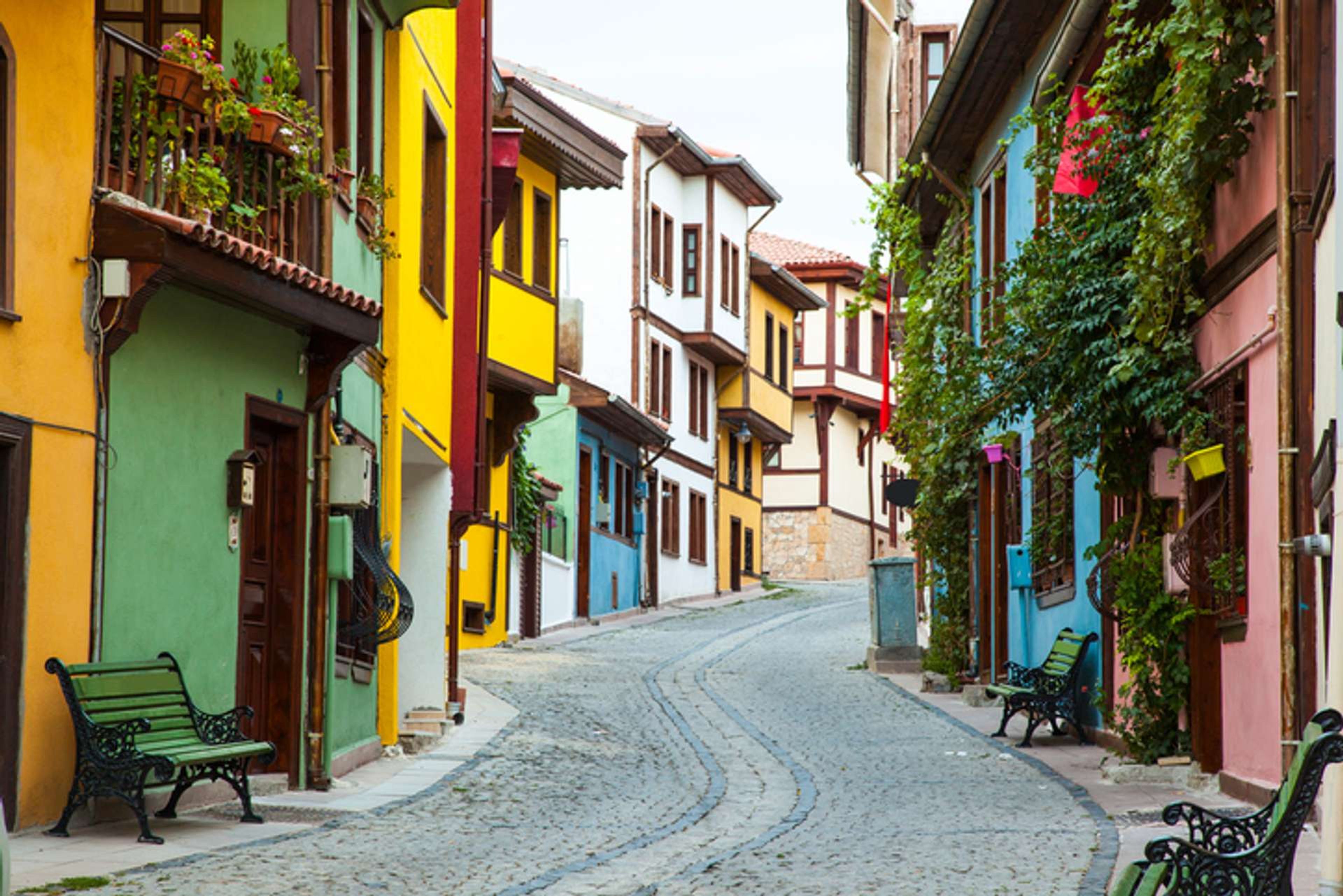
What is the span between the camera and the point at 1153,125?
11883 millimetres

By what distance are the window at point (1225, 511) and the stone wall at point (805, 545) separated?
126 feet

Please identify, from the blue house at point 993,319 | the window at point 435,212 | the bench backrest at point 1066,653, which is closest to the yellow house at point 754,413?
the blue house at point 993,319

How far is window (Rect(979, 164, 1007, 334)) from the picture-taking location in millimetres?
18594

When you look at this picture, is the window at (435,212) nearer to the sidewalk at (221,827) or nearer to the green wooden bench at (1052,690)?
the sidewalk at (221,827)

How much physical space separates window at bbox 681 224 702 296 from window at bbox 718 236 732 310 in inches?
35.3

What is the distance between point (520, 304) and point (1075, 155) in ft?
38.3

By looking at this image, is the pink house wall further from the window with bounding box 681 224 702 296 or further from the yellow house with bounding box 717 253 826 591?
the yellow house with bounding box 717 253 826 591

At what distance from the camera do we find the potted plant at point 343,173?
478 inches

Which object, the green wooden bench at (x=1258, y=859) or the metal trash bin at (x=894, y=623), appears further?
the metal trash bin at (x=894, y=623)

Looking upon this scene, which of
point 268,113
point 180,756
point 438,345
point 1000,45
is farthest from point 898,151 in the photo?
point 180,756

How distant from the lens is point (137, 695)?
9586 mm

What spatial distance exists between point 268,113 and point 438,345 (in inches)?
226

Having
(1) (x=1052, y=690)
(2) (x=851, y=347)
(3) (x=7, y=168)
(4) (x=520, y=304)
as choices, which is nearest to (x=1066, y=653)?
(1) (x=1052, y=690)

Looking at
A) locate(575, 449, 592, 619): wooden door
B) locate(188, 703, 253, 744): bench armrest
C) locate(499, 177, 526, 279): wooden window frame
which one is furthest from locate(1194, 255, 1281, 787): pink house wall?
locate(575, 449, 592, 619): wooden door
